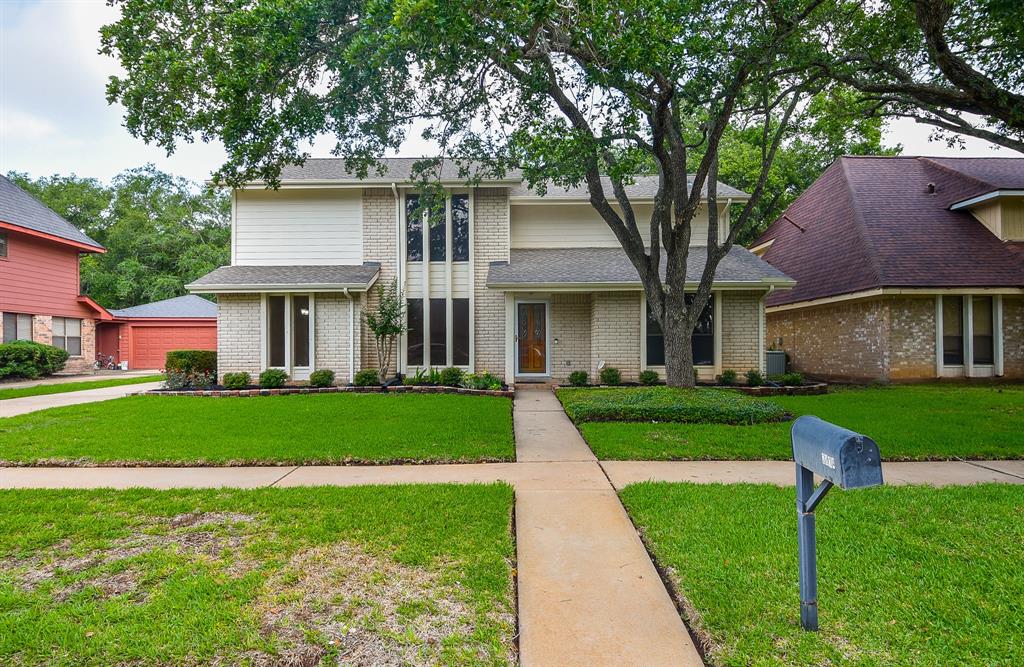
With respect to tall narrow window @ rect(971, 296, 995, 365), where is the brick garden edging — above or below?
below

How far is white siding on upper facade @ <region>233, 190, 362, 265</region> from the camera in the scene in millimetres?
13344

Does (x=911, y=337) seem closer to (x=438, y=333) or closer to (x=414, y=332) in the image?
(x=438, y=333)

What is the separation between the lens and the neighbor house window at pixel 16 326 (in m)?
16.3

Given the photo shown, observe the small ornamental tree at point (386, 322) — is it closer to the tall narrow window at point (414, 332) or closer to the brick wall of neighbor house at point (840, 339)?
the tall narrow window at point (414, 332)

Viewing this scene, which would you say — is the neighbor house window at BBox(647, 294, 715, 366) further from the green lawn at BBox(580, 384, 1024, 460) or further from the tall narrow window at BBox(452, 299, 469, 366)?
the tall narrow window at BBox(452, 299, 469, 366)

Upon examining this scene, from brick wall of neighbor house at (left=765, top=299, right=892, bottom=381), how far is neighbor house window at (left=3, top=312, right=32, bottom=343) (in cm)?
2638

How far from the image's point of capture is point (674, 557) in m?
3.15

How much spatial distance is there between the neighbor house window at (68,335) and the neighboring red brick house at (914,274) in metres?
26.2

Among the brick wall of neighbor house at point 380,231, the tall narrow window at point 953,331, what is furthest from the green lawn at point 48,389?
the tall narrow window at point 953,331

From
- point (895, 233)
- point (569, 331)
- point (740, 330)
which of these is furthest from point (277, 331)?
point (895, 233)

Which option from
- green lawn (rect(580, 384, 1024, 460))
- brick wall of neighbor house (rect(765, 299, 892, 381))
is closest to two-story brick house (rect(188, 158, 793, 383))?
brick wall of neighbor house (rect(765, 299, 892, 381))

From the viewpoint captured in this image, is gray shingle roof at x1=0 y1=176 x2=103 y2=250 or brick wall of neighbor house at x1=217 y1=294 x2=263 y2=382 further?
gray shingle roof at x1=0 y1=176 x2=103 y2=250

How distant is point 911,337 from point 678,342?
8.21 metres

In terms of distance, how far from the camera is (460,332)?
13.3 meters
